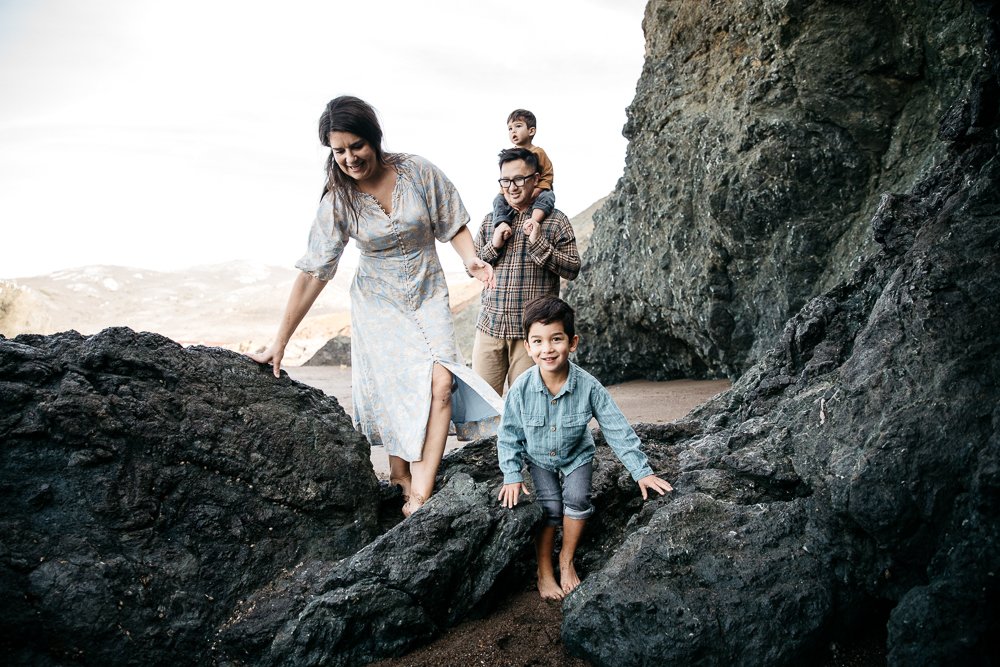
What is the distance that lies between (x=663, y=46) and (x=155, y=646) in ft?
21.1

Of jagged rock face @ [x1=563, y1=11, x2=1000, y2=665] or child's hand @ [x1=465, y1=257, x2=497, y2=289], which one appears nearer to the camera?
jagged rock face @ [x1=563, y1=11, x2=1000, y2=665]

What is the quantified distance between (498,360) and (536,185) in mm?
1121

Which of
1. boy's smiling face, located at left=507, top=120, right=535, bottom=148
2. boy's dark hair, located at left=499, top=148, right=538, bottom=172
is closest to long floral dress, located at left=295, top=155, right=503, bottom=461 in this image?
boy's dark hair, located at left=499, top=148, right=538, bottom=172

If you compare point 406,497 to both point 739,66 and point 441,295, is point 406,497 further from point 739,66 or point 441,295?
point 739,66

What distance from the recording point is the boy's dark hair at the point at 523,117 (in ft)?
17.5

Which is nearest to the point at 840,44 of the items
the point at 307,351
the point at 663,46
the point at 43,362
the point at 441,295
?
the point at 663,46

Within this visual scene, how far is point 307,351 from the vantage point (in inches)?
672

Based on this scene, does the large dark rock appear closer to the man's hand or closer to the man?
the man

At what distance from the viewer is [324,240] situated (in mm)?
3752

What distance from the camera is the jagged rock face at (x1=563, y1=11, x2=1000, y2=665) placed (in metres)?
2.27

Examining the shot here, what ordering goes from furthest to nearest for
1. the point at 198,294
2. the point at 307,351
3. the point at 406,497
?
1. the point at 198,294
2. the point at 307,351
3. the point at 406,497

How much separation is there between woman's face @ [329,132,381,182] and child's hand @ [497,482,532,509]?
1.62m

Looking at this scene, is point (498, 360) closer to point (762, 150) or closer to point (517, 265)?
point (517, 265)

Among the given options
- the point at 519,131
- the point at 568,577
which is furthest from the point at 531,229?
the point at 568,577
